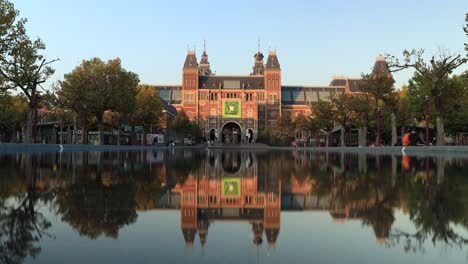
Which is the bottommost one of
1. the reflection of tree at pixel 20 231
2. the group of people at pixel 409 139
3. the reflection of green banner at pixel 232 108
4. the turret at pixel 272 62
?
the reflection of tree at pixel 20 231

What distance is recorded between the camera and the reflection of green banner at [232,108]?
132 metres

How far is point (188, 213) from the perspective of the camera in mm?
6000

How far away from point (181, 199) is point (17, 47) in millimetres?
30866

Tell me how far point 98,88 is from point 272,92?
9160 cm

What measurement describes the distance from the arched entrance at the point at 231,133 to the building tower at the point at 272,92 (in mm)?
9679

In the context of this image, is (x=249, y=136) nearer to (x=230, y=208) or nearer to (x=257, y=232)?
(x=230, y=208)

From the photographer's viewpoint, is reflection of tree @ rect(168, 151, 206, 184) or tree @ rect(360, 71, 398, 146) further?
tree @ rect(360, 71, 398, 146)

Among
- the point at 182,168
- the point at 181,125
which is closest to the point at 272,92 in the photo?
the point at 181,125

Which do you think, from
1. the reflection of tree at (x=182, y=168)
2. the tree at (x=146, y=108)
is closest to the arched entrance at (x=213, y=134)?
the tree at (x=146, y=108)

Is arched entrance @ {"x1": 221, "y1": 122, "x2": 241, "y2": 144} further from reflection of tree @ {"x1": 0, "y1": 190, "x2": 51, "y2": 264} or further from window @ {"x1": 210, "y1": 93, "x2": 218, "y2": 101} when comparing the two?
reflection of tree @ {"x1": 0, "y1": 190, "x2": 51, "y2": 264}

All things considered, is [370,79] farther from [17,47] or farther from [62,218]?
[62,218]

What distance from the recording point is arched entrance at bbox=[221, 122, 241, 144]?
138 meters

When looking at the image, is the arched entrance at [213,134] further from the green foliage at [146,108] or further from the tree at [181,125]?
the green foliage at [146,108]

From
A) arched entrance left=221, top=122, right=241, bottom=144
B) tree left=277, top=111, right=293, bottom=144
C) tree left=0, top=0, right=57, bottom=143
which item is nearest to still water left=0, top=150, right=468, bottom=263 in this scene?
tree left=0, top=0, right=57, bottom=143
